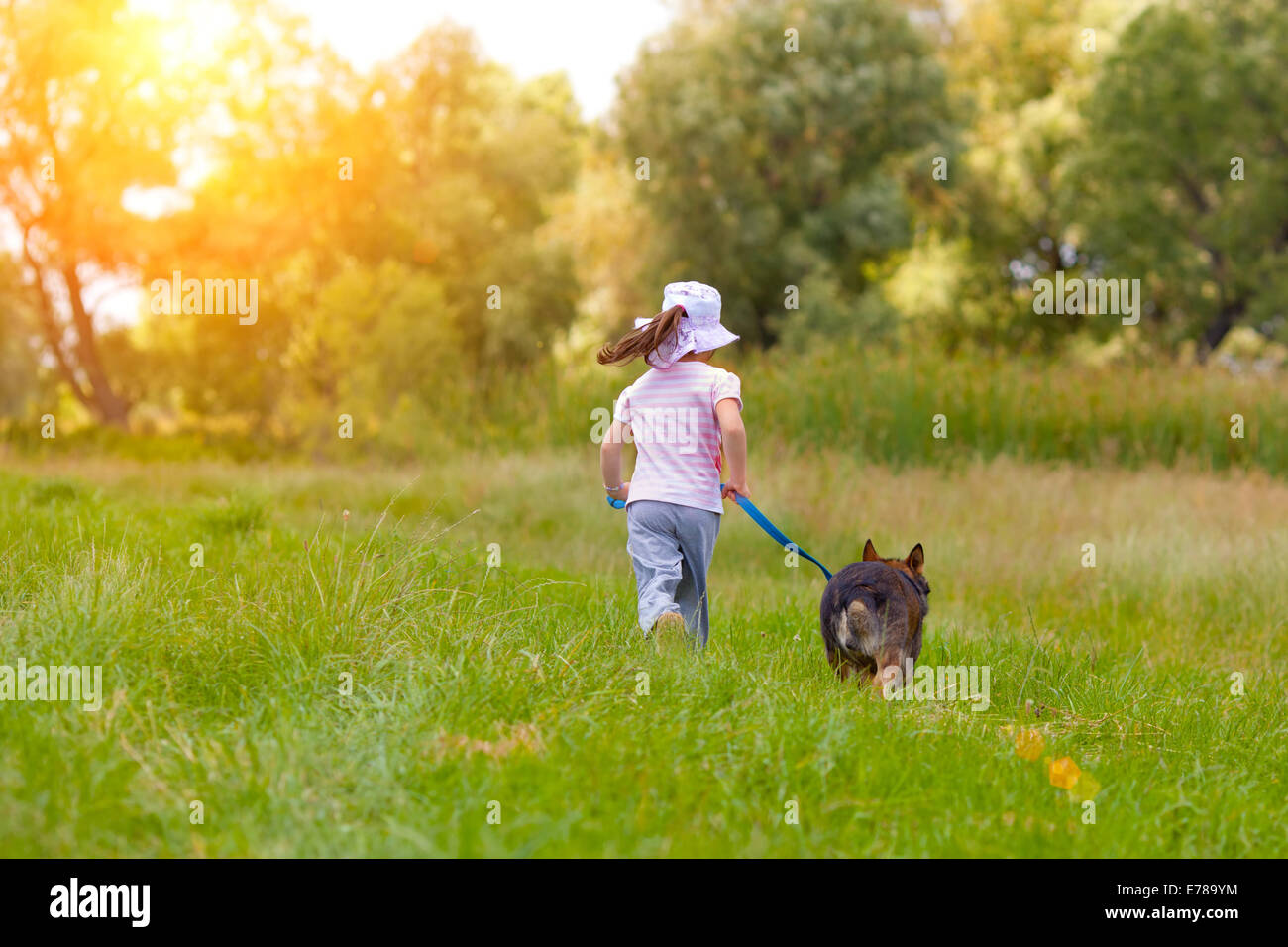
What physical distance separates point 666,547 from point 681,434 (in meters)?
0.59

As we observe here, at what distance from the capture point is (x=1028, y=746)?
184 inches

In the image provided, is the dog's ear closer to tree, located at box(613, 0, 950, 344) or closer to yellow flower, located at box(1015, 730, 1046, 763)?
yellow flower, located at box(1015, 730, 1046, 763)

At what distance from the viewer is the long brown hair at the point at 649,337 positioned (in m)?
5.80

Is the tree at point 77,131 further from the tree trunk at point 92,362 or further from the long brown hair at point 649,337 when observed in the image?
the long brown hair at point 649,337

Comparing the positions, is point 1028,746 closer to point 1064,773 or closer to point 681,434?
point 1064,773

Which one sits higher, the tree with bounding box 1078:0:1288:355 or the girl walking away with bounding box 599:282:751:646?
the tree with bounding box 1078:0:1288:355

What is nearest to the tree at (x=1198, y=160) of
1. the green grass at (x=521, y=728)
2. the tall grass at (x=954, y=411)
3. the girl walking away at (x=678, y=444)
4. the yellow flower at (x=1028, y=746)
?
the tall grass at (x=954, y=411)

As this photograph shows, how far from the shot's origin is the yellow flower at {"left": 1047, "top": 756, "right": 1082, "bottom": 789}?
4.33 meters

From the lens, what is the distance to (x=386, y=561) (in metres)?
5.57

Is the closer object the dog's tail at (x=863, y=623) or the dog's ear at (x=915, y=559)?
the dog's tail at (x=863, y=623)

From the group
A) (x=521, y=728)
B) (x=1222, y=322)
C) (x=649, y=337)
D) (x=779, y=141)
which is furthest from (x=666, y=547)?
(x=1222, y=322)

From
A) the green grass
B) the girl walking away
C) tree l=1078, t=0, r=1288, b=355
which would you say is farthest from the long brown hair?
tree l=1078, t=0, r=1288, b=355

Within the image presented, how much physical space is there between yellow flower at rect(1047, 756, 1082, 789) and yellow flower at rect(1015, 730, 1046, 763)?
0.45 ft

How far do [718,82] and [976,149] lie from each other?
33.9 feet
